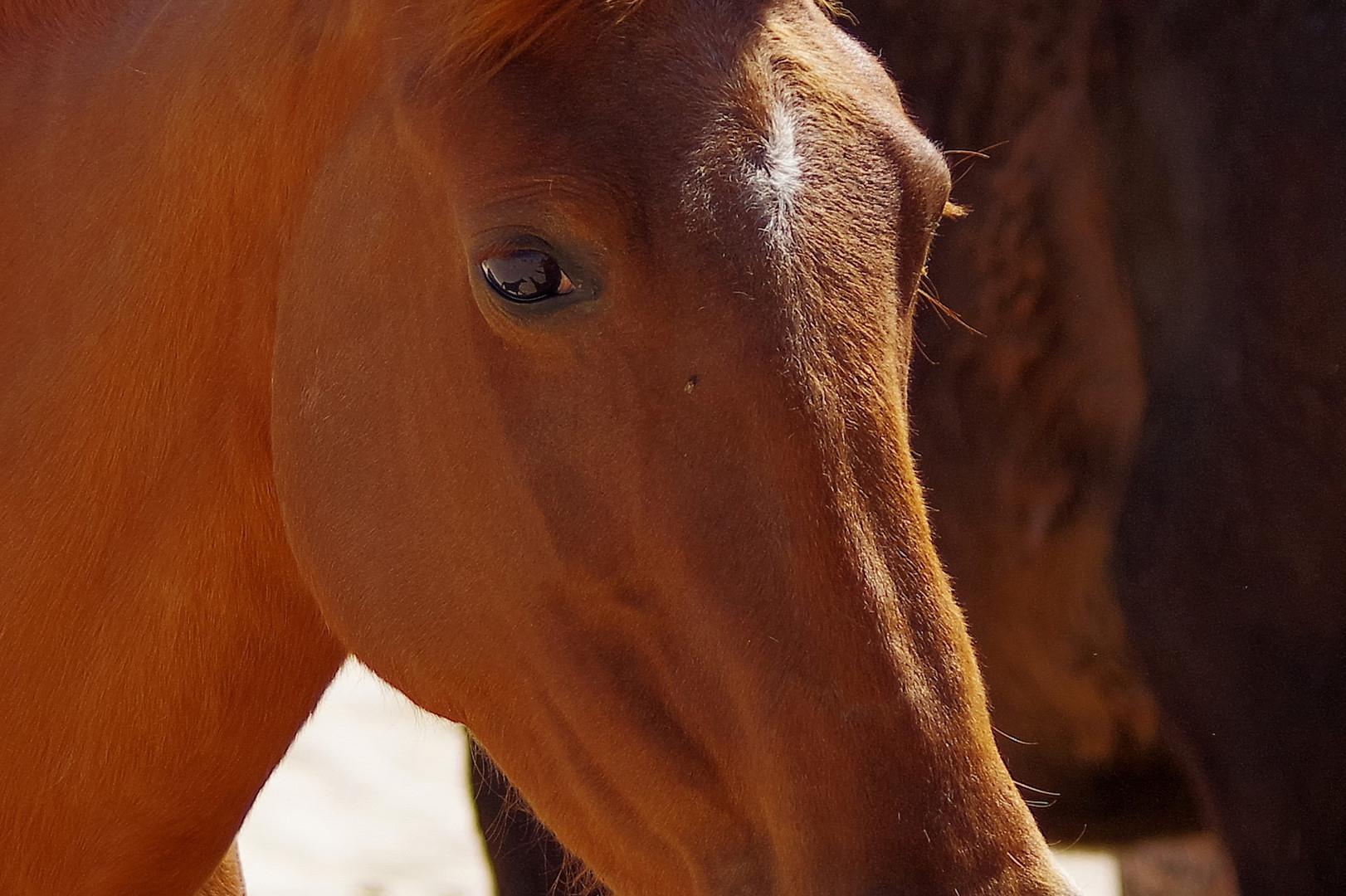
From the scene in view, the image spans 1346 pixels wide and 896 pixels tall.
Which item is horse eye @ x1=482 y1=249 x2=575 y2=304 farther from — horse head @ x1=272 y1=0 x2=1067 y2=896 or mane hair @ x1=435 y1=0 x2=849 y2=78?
mane hair @ x1=435 y1=0 x2=849 y2=78

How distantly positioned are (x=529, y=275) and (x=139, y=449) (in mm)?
598

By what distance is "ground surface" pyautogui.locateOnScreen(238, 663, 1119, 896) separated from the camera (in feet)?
13.6

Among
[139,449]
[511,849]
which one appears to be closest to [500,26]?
[139,449]

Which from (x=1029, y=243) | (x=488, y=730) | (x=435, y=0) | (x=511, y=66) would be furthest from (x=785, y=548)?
(x=1029, y=243)

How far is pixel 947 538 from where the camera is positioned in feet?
8.56

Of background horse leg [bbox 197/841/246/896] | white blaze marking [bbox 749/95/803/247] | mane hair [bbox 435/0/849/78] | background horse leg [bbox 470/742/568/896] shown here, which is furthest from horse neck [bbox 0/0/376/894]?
background horse leg [bbox 470/742/568/896]

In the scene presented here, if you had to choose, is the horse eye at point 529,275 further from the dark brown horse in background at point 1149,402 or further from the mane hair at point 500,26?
the dark brown horse in background at point 1149,402

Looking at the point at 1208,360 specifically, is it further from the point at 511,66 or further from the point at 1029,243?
the point at 511,66

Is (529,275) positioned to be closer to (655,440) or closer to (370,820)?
(655,440)

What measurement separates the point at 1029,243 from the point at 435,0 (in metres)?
1.35

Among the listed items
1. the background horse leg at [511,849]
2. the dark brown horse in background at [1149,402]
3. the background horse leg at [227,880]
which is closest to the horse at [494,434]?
the background horse leg at [227,880]

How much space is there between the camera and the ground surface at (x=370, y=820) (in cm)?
416

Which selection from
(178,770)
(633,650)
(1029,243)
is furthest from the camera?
(1029,243)

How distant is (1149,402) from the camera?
2.32 m
